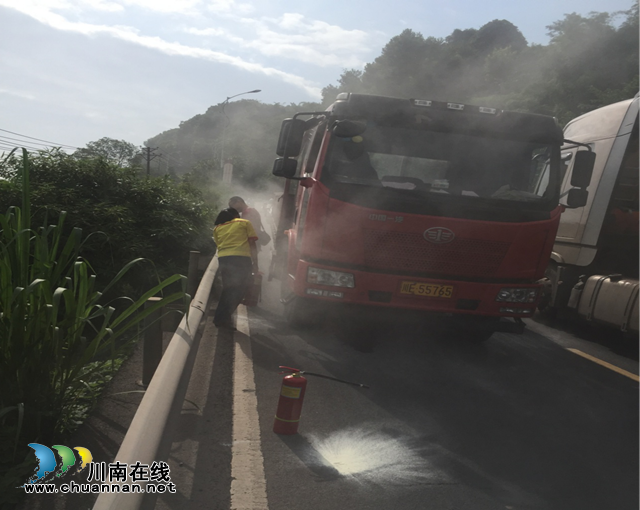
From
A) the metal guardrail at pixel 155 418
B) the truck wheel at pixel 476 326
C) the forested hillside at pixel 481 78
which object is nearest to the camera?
the metal guardrail at pixel 155 418

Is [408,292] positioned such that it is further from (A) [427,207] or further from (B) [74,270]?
(B) [74,270]

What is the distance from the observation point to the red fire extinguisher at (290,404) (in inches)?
155

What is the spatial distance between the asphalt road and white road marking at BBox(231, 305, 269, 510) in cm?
6

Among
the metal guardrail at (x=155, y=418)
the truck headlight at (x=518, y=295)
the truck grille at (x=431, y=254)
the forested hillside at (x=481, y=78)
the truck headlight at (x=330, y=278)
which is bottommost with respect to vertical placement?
the metal guardrail at (x=155, y=418)

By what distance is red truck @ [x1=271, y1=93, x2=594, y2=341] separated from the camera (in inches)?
233

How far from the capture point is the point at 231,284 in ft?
22.5

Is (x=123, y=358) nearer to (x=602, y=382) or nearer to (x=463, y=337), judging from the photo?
(x=463, y=337)

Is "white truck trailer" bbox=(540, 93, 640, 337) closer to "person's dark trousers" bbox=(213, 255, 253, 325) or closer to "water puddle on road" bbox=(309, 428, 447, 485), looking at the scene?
"person's dark trousers" bbox=(213, 255, 253, 325)

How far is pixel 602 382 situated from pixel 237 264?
4.10 meters

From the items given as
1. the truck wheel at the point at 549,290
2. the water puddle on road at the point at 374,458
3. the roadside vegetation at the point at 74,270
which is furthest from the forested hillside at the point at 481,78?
the water puddle on road at the point at 374,458

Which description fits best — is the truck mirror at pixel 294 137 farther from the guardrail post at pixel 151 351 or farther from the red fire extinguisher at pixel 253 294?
the guardrail post at pixel 151 351

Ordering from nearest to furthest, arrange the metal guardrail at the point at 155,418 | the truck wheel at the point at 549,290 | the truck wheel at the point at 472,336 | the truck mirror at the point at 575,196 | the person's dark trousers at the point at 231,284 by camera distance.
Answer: the metal guardrail at the point at 155,418 < the truck mirror at the point at 575,196 < the person's dark trousers at the point at 231,284 < the truck wheel at the point at 472,336 < the truck wheel at the point at 549,290

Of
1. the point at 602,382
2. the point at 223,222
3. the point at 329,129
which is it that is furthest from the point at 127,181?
the point at 602,382

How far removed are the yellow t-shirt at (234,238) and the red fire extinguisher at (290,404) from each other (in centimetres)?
311
